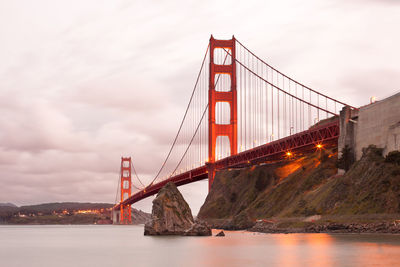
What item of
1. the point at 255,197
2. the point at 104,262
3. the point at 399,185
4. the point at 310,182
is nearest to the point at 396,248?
the point at 104,262

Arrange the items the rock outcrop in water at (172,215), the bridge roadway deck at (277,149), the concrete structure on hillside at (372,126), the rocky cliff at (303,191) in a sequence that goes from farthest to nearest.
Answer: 1. the bridge roadway deck at (277,149)
2. the concrete structure on hillside at (372,126)
3. the rock outcrop in water at (172,215)
4. the rocky cliff at (303,191)

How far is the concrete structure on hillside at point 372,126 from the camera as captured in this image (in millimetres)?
57844

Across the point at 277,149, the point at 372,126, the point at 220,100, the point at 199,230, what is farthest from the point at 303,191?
the point at 220,100

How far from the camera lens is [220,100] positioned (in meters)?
105

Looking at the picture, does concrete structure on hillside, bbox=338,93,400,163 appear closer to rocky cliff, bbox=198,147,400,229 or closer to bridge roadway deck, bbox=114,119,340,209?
rocky cliff, bbox=198,147,400,229

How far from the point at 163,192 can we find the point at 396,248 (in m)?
27.4

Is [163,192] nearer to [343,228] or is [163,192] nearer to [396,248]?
[343,228]

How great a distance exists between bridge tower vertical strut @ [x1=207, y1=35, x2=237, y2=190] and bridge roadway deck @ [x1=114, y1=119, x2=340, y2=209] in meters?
3.54

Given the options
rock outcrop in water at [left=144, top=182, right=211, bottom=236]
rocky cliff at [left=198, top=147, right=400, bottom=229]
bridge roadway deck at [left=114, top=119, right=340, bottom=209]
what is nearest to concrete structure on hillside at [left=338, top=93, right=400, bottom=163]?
rocky cliff at [left=198, top=147, right=400, bottom=229]

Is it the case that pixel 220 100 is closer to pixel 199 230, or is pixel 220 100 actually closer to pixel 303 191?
pixel 303 191

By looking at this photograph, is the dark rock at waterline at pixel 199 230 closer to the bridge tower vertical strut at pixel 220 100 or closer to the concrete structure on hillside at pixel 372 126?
the concrete structure on hillside at pixel 372 126

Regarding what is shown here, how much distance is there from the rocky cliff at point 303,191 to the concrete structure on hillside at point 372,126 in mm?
1763

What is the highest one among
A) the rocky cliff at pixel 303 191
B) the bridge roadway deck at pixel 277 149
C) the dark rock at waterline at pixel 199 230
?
the bridge roadway deck at pixel 277 149

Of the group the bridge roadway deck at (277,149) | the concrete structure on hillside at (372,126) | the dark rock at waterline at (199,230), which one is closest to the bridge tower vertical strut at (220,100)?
the bridge roadway deck at (277,149)
